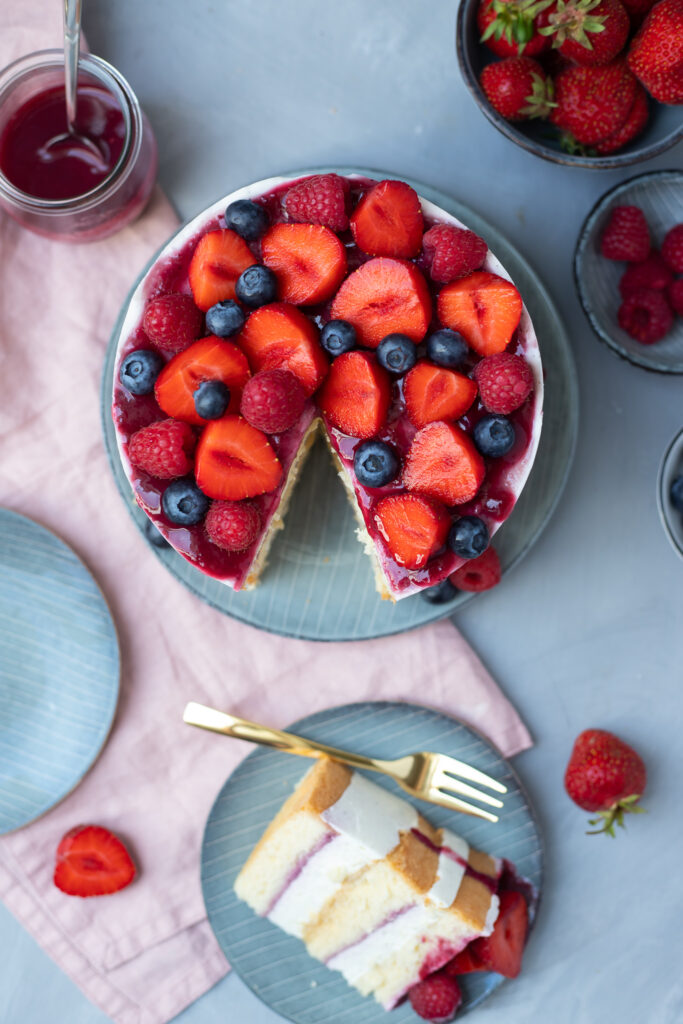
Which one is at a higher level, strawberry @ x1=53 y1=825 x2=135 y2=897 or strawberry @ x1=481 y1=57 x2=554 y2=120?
strawberry @ x1=481 y1=57 x2=554 y2=120

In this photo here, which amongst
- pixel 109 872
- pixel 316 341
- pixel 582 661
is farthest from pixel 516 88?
pixel 109 872

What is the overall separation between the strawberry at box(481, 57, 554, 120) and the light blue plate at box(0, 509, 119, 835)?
1543 millimetres

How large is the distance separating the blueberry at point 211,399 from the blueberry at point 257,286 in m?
0.19

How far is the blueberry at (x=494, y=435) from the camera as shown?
175cm

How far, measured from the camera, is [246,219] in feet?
5.85

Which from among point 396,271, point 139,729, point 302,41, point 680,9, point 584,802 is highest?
point 680,9

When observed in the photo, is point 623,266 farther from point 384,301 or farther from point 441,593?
point 441,593

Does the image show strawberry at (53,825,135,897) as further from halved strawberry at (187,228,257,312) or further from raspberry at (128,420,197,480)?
halved strawberry at (187,228,257,312)

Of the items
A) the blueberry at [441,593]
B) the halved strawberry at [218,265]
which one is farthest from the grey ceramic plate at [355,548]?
the halved strawberry at [218,265]

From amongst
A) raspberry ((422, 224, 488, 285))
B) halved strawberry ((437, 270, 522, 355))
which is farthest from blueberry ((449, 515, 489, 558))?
raspberry ((422, 224, 488, 285))

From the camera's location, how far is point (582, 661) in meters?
2.31

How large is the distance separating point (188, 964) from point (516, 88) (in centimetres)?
237

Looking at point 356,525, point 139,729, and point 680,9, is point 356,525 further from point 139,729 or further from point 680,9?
point 680,9

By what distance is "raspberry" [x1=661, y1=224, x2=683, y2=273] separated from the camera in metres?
2.10
